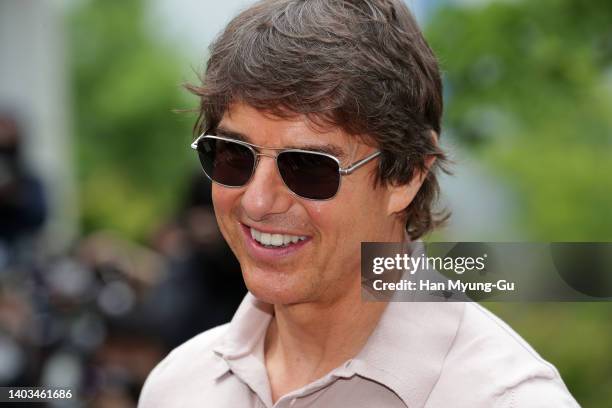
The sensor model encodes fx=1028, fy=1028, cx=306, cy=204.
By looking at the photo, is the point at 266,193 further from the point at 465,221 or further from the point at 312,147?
the point at 465,221

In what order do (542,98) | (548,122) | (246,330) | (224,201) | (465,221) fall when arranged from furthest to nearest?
(465,221) < (548,122) < (542,98) < (246,330) < (224,201)

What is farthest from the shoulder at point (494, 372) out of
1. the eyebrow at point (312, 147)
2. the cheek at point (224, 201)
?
the cheek at point (224, 201)

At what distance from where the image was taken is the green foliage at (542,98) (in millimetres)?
5234

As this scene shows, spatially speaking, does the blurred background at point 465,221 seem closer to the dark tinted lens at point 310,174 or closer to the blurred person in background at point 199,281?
the blurred person in background at point 199,281

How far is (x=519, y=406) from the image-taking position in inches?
81.2

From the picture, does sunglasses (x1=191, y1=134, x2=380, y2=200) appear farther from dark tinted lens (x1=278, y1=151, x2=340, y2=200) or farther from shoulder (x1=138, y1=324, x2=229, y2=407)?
shoulder (x1=138, y1=324, x2=229, y2=407)

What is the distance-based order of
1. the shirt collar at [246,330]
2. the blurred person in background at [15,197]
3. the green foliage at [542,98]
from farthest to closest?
the blurred person in background at [15,197], the green foliage at [542,98], the shirt collar at [246,330]

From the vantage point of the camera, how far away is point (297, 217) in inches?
89.7

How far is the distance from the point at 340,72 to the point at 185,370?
2.97ft

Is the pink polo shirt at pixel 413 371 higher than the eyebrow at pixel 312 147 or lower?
lower

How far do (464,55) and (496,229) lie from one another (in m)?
1.44

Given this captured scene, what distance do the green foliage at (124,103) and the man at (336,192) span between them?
33.3 meters

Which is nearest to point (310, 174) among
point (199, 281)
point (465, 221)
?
point (199, 281)

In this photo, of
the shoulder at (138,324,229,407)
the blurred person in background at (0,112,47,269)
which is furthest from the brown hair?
the blurred person in background at (0,112,47,269)
